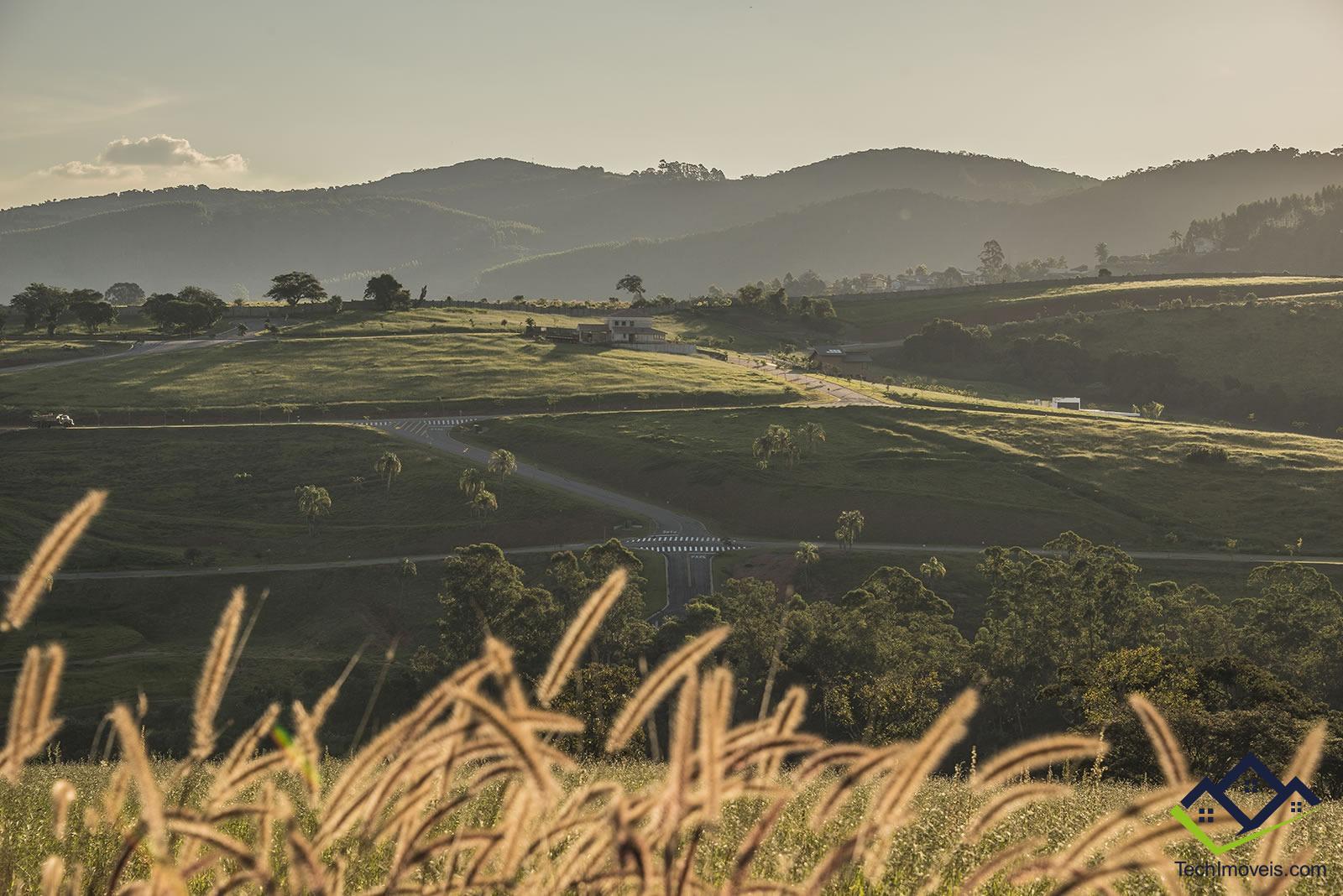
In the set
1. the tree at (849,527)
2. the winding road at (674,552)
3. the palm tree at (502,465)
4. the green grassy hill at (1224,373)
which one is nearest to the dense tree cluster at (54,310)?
the palm tree at (502,465)

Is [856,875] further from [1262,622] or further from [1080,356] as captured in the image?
[1080,356]

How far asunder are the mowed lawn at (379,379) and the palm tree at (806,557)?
57.9 metres

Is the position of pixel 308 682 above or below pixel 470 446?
below

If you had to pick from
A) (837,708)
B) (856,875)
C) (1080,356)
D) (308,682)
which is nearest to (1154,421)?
(1080,356)

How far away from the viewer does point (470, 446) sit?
123 metres

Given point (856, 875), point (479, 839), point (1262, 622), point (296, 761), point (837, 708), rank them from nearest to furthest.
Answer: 1. point (296, 761)
2. point (479, 839)
3. point (856, 875)
4. point (837, 708)
5. point (1262, 622)

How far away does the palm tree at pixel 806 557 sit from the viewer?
86.1 m

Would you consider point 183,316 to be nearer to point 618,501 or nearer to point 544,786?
point 618,501

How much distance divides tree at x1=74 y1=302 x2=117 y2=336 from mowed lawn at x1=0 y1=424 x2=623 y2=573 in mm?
81786

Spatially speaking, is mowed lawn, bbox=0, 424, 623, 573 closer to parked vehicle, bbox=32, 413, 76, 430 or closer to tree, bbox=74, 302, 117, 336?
parked vehicle, bbox=32, 413, 76, 430

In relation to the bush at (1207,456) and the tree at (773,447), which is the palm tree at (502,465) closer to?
the tree at (773,447)

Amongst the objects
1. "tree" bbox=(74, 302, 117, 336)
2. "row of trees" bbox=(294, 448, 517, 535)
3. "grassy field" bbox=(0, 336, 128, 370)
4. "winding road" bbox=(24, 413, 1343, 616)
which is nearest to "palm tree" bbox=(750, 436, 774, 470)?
"winding road" bbox=(24, 413, 1343, 616)

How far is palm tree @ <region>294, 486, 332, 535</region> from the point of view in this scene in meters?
95.8

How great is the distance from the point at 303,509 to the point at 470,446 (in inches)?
1163
